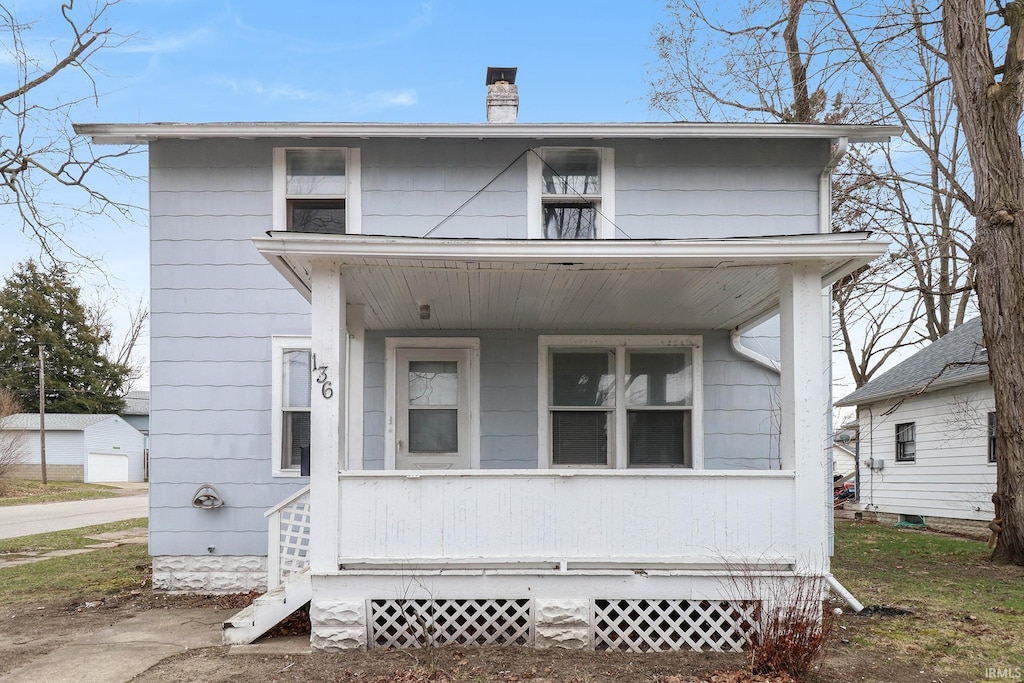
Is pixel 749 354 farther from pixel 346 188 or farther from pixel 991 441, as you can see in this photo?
pixel 991 441

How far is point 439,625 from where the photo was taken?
553 cm

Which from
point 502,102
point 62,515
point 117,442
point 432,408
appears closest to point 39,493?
point 62,515

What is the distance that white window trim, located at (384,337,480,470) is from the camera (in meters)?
7.93

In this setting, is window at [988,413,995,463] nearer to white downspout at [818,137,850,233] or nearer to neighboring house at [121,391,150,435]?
white downspout at [818,137,850,233]

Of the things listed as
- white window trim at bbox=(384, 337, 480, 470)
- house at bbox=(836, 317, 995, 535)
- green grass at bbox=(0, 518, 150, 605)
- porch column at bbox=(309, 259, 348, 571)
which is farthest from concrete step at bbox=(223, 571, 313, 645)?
house at bbox=(836, 317, 995, 535)

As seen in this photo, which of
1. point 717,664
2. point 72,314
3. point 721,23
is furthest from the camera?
point 72,314

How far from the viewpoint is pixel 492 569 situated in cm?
537

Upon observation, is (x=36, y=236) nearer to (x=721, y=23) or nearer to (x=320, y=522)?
(x=320, y=522)

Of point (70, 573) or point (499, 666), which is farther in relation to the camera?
point (70, 573)

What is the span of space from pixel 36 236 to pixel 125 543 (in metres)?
5.18

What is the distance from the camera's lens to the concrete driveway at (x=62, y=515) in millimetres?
15961

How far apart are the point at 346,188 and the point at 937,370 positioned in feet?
41.0

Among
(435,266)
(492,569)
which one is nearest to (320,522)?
(492,569)

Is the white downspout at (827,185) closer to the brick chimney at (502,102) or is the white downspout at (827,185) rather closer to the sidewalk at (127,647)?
the brick chimney at (502,102)
